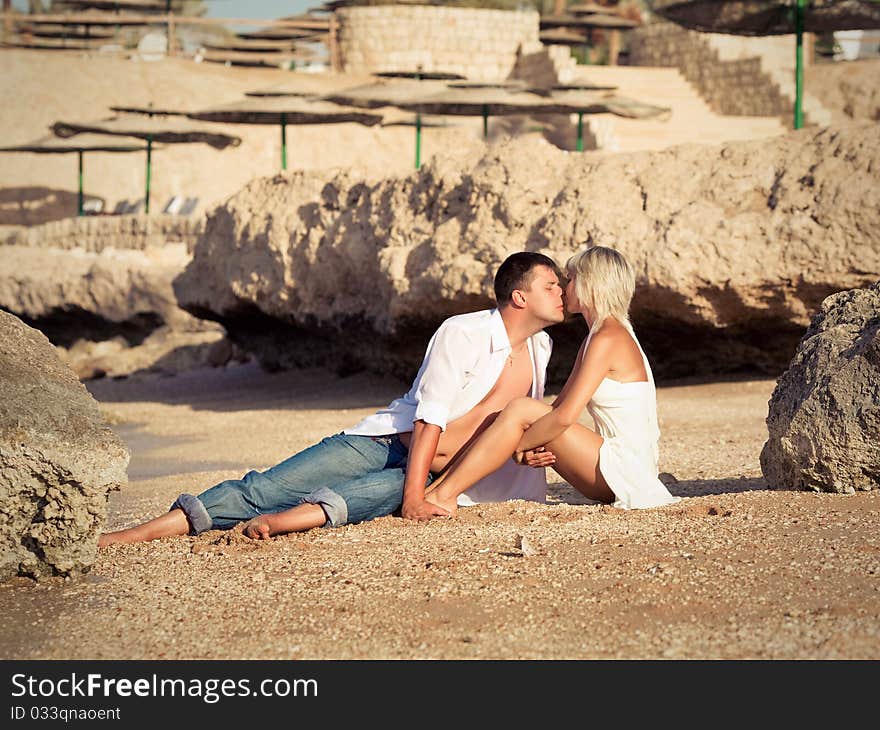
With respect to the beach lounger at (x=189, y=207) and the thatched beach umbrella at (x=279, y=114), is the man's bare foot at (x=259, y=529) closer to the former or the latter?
the thatched beach umbrella at (x=279, y=114)

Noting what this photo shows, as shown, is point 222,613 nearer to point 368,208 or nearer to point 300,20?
point 368,208

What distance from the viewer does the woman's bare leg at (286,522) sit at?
12.4 ft

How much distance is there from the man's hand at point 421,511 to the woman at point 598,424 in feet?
0.12

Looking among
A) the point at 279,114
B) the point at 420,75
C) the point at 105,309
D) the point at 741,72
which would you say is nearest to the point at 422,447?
the point at 105,309

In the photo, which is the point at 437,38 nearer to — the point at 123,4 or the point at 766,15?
the point at 123,4

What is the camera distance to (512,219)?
23.7 feet

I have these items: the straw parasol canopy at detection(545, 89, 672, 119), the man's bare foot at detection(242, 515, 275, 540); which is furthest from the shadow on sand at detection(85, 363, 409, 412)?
the straw parasol canopy at detection(545, 89, 672, 119)

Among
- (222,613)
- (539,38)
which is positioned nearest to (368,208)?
(222,613)

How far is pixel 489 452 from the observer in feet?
13.3

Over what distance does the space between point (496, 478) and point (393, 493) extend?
1.50ft

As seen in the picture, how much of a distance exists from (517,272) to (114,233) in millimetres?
15224

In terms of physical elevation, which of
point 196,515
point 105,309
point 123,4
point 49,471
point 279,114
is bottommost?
point 105,309

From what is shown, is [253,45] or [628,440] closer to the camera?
[628,440]

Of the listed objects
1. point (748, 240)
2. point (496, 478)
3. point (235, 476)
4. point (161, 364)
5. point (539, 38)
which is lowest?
point (161, 364)
